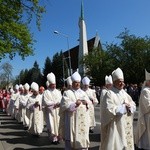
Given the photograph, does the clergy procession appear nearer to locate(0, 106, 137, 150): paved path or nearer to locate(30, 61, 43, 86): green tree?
locate(0, 106, 137, 150): paved path

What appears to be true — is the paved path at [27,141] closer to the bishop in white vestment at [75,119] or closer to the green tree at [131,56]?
the bishop in white vestment at [75,119]

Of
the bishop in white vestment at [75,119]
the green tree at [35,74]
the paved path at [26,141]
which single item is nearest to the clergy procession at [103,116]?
the bishop in white vestment at [75,119]

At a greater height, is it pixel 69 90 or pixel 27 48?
pixel 27 48

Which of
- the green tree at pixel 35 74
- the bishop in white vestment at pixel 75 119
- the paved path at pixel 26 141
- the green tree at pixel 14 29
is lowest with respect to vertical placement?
the paved path at pixel 26 141

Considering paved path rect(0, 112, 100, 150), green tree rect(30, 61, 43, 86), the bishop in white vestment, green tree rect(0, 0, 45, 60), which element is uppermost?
green tree rect(30, 61, 43, 86)

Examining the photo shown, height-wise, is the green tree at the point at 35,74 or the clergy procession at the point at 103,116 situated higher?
the green tree at the point at 35,74

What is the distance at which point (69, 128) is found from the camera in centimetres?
1023

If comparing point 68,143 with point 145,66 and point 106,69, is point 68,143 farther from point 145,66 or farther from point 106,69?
point 106,69

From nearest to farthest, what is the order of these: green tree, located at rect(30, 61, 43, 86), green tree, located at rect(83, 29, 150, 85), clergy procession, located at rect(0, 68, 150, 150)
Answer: clergy procession, located at rect(0, 68, 150, 150) → green tree, located at rect(83, 29, 150, 85) → green tree, located at rect(30, 61, 43, 86)

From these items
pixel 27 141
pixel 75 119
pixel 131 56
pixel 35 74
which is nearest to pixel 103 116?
pixel 75 119

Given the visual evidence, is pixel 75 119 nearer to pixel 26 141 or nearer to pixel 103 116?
pixel 103 116

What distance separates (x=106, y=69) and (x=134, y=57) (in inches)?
270

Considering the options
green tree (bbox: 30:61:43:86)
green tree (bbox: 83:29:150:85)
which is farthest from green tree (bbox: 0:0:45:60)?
green tree (bbox: 30:61:43:86)

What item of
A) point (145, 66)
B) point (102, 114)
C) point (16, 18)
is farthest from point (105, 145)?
point (145, 66)
